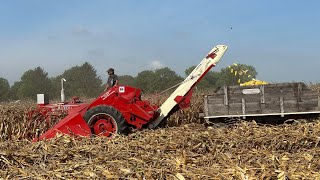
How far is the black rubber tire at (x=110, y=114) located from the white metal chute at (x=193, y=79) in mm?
943

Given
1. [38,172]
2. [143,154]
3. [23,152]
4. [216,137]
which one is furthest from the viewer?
[216,137]

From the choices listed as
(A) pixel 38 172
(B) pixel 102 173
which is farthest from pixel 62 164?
(B) pixel 102 173

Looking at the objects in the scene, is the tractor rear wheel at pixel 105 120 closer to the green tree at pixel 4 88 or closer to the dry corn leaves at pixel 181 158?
the dry corn leaves at pixel 181 158

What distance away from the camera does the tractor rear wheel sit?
26.2ft

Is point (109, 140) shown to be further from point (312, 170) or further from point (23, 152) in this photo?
point (312, 170)

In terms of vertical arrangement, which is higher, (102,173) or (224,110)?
(224,110)

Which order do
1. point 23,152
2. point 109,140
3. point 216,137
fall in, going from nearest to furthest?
point 23,152
point 216,137
point 109,140

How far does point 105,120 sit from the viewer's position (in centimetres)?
813

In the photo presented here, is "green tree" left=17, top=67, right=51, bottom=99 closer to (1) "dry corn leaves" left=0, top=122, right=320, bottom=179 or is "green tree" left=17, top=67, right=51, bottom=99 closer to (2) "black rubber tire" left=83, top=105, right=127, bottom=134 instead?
(2) "black rubber tire" left=83, top=105, right=127, bottom=134

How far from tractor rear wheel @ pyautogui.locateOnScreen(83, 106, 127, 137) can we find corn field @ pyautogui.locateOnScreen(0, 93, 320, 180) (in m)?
1.81

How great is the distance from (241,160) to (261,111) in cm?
462

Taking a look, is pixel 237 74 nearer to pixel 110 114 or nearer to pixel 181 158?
pixel 110 114

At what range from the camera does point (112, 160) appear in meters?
4.15

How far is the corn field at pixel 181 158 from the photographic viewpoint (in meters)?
3.36
